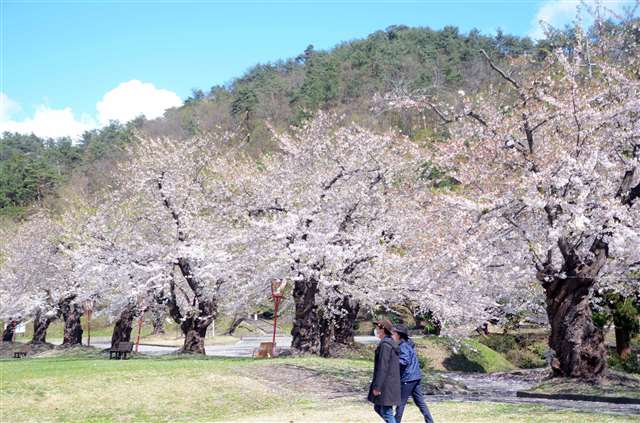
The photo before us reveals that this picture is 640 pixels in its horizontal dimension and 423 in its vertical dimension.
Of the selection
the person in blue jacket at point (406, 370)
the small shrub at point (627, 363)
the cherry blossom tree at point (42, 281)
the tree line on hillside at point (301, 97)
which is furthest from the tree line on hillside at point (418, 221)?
the tree line on hillside at point (301, 97)

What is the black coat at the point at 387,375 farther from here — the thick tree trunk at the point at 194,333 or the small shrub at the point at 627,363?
the thick tree trunk at the point at 194,333

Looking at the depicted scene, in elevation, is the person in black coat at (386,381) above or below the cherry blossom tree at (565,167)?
below

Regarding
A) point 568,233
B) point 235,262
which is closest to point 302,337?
point 235,262

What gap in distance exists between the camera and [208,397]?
15.0 metres

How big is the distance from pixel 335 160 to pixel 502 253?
804 centimetres

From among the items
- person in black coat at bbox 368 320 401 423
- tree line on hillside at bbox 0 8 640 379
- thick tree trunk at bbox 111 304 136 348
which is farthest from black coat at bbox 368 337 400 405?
thick tree trunk at bbox 111 304 136 348

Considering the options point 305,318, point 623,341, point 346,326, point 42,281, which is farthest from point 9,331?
point 623,341

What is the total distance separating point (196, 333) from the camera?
2703 centimetres

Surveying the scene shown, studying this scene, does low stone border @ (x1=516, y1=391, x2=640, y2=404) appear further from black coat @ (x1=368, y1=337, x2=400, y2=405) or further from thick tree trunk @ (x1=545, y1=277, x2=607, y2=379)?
black coat @ (x1=368, y1=337, x2=400, y2=405)

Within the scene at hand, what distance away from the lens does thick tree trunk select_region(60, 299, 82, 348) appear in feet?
117

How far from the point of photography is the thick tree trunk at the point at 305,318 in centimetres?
2247

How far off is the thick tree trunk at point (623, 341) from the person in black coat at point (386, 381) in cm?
1929

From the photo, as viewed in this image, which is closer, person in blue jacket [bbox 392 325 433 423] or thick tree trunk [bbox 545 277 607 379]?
person in blue jacket [bbox 392 325 433 423]

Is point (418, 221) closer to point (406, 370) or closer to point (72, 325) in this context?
point (406, 370)
